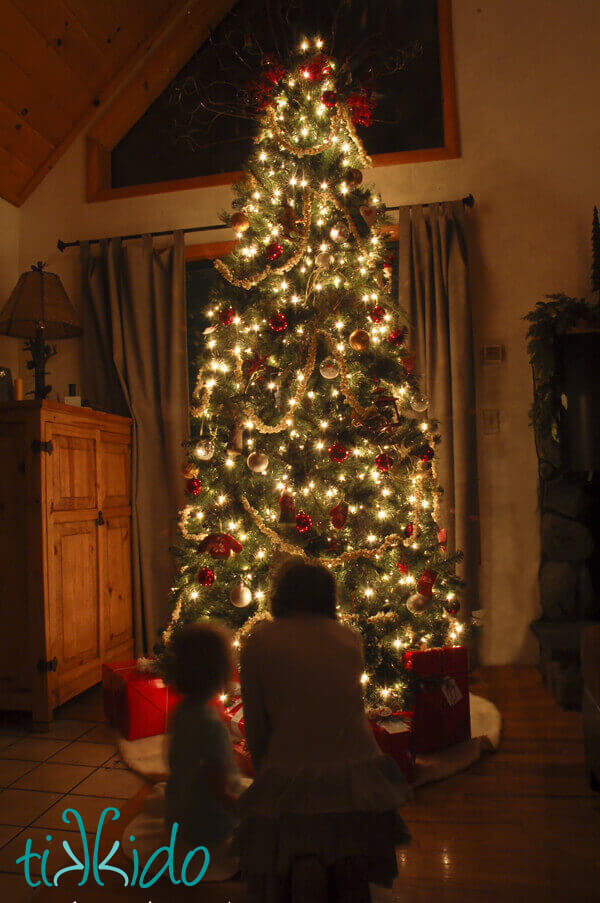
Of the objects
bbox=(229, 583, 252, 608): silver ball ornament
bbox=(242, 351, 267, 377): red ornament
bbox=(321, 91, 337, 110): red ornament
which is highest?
bbox=(321, 91, 337, 110): red ornament

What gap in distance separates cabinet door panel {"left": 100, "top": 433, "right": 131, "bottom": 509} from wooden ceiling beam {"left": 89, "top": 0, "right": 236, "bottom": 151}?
2.02m

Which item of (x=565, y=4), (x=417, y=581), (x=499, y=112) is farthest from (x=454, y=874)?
(x=565, y=4)

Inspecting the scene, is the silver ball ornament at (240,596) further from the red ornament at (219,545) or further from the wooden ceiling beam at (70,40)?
the wooden ceiling beam at (70,40)

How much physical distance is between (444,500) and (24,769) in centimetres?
242

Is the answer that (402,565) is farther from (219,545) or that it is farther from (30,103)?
(30,103)

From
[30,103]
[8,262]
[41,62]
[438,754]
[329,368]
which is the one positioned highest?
[41,62]

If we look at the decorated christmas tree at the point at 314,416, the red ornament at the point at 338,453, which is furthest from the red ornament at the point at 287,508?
the red ornament at the point at 338,453

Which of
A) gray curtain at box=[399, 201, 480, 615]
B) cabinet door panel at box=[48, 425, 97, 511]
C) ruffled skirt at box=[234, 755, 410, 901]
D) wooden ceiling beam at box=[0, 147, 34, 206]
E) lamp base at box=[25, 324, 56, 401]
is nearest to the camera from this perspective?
ruffled skirt at box=[234, 755, 410, 901]

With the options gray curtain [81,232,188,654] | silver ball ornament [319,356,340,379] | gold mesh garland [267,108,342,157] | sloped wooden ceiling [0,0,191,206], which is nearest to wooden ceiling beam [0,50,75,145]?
sloped wooden ceiling [0,0,191,206]

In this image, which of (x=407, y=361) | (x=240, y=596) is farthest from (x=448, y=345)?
(x=240, y=596)

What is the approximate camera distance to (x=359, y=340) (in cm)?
269

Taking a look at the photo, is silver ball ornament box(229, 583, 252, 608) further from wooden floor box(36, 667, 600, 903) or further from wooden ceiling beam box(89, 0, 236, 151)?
wooden ceiling beam box(89, 0, 236, 151)

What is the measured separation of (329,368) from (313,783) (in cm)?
172

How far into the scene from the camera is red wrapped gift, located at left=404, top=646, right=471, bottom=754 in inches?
97.8
